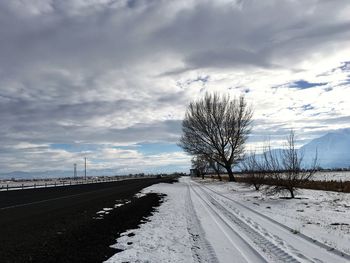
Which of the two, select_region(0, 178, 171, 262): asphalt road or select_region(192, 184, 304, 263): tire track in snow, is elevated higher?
select_region(0, 178, 171, 262): asphalt road

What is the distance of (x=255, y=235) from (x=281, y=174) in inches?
591

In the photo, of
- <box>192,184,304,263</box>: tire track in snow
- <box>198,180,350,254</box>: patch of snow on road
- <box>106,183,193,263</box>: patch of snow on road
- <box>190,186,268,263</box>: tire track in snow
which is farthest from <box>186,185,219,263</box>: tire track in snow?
<box>198,180,350,254</box>: patch of snow on road

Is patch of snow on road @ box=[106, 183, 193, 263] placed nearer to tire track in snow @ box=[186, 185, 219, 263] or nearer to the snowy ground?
the snowy ground

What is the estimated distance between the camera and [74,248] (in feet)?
32.1

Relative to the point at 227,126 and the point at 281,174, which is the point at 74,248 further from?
the point at 227,126

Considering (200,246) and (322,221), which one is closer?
(200,246)

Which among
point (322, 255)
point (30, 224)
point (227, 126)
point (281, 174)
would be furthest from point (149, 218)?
point (227, 126)

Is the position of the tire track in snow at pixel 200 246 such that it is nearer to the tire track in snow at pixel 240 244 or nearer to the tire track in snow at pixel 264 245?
the tire track in snow at pixel 240 244

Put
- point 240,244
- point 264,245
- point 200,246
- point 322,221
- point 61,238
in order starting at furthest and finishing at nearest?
point 322,221, point 61,238, point 200,246, point 240,244, point 264,245

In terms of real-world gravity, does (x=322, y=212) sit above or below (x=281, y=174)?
below

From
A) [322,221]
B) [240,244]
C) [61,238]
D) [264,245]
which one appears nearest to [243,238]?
[240,244]

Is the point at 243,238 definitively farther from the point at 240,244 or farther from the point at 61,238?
the point at 61,238

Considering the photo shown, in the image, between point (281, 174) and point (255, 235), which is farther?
point (281, 174)

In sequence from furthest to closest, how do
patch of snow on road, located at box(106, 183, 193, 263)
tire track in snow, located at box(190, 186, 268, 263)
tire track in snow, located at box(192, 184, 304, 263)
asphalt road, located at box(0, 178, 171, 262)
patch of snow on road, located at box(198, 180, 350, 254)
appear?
patch of snow on road, located at box(198, 180, 350, 254)
asphalt road, located at box(0, 178, 171, 262)
patch of snow on road, located at box(106, 183, 193, 263)
tire track in snow, located at box(190, 186, 268, 263)
tire track in snow, located at box(192, 184, 304, 263)
